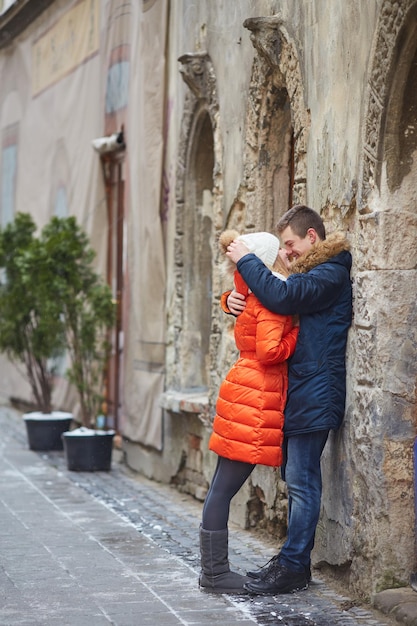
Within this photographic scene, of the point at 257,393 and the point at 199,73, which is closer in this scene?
the point at 257,393

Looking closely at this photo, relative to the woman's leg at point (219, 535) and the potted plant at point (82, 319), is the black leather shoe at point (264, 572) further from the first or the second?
the potted plant at point (82, 319)

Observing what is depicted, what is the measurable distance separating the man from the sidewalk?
0.21 metres

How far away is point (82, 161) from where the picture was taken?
13242 millimetres

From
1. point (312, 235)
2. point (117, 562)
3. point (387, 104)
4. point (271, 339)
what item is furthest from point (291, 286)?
point (117, 562)

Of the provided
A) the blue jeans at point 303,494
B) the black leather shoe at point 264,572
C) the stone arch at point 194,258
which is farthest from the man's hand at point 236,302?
the stone arch at point 194,258

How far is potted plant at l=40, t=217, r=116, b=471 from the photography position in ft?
35.3

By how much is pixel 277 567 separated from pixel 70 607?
3.41 feet

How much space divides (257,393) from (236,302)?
0.47 m

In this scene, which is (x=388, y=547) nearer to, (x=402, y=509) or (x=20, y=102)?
(x=402, y=509)

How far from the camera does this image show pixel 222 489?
20.4ft

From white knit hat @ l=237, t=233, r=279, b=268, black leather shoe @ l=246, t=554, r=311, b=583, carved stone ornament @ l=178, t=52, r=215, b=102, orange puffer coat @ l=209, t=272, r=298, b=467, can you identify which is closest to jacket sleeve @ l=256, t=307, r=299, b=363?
orange puffer coat @ l=209, t=272, r=298, b=467

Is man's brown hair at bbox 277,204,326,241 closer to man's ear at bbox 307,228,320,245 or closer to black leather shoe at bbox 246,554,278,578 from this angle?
man's ear at bbox 307,228,320,245

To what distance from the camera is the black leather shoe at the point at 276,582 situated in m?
6.14

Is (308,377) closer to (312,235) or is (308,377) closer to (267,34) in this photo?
(312,235)
